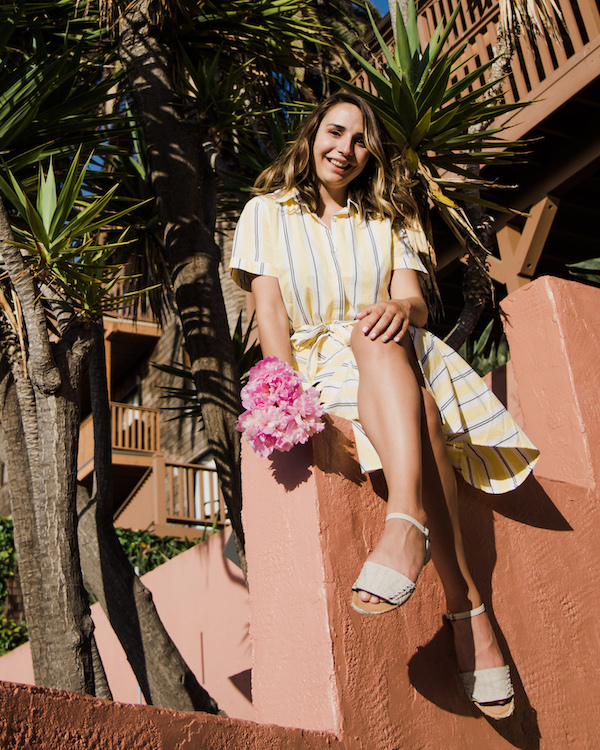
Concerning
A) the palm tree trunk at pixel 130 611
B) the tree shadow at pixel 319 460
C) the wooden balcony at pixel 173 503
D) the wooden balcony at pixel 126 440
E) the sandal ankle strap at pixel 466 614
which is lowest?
the wooden balcony at pixel 173 503

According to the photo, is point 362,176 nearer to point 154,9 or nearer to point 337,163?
point 337,163

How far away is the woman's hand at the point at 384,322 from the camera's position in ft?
7.24

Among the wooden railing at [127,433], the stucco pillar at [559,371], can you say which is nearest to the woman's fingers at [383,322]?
the stucco pillar at [559,371]

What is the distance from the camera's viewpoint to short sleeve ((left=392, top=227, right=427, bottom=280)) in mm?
2697

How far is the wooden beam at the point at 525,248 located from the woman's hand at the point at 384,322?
13.5 feet

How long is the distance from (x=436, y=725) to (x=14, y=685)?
3.83ft

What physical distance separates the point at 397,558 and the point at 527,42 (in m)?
5.37

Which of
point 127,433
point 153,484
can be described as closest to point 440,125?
point 153,484

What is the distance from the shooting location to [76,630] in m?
3.26

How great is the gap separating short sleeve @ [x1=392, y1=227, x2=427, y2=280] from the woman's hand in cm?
46

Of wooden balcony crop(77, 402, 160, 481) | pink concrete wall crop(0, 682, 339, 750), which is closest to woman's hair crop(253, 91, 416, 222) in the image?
pink concrete wall crop(0, 682, 339, 750)

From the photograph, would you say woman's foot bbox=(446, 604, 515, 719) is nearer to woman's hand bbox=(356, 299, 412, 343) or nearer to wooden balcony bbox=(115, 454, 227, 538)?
woman's hand bbox=(356, 299, 412, 343)

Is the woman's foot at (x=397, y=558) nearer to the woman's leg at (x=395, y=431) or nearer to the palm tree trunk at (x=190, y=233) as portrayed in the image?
the woman's leg at (x=395, y=431)

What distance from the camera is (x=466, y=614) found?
2.24 m
